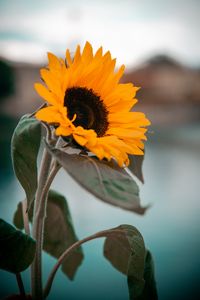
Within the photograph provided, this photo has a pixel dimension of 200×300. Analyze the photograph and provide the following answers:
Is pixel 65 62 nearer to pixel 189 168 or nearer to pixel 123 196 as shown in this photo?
pixel 123 196

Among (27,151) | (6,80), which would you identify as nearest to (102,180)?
(27,151)

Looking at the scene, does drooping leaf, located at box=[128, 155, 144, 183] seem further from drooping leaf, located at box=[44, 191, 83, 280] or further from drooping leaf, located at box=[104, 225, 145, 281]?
drooping leaf, located at box=[44, 191, 83, 280]

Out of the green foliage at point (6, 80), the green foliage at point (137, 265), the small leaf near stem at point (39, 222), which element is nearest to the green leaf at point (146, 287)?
the green foliage at point (137, 265)

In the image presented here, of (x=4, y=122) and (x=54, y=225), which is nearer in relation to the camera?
(x=54, y=225)

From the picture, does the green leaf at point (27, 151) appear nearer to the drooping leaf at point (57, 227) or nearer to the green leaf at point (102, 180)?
the green leaf at point (102, 180)

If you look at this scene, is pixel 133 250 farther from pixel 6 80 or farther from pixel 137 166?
pixel 6 80

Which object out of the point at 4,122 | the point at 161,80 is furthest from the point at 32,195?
the point at 161,80

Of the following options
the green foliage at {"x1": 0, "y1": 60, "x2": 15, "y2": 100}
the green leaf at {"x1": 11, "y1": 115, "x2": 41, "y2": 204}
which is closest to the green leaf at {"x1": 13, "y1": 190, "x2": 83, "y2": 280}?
the green leaf at {"x1": 11, "y1": 115, "x2": 41, "y2": 204}
